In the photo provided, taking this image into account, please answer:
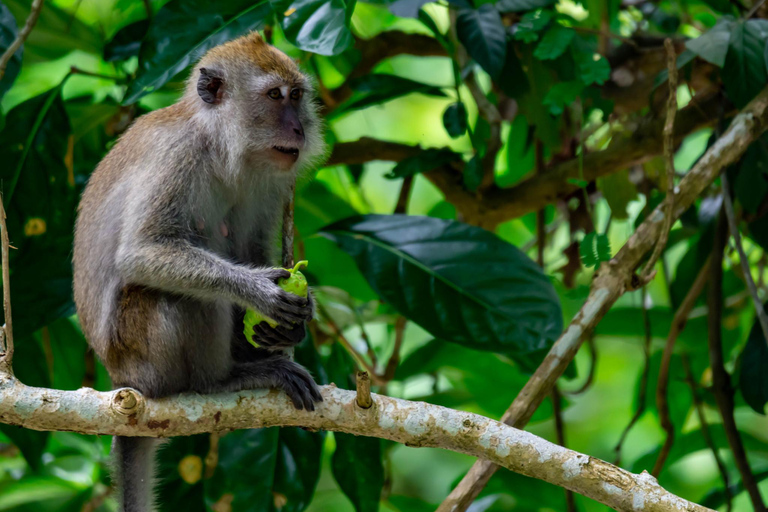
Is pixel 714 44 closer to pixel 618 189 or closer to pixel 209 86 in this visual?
pixel 618 189

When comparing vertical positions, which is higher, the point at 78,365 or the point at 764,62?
the point at 764,62

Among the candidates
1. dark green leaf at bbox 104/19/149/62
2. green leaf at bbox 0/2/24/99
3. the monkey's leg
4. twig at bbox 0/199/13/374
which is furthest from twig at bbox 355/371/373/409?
dark green leaf at bbox 104/19/149/62

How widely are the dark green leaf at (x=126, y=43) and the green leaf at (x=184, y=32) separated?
1.87 ft

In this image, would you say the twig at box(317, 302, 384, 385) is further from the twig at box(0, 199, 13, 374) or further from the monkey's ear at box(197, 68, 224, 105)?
the twig at box(0, 199, 13, 374)

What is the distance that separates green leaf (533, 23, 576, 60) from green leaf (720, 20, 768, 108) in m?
0.67

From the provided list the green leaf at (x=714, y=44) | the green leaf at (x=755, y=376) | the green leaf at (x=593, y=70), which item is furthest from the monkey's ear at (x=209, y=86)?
the green leaf at (x=755, y=376)

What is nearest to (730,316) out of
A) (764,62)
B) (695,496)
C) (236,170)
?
(695,496)

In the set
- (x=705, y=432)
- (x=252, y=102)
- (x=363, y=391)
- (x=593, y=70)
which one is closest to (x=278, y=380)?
(x=363, y=391)

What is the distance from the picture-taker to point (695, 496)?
4.99 m

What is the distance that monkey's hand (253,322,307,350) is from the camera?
2965 millimetres

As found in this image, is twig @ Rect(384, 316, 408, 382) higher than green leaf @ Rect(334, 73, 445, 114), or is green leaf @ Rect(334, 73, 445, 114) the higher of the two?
green leaf @ Rect(334, 73, 445, 114)

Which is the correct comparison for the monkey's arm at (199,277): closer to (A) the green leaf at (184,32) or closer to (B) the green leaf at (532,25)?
(A) the green leaf at (184,32)

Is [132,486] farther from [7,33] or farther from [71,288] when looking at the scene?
[7,33]

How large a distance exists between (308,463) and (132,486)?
2.41 ft
